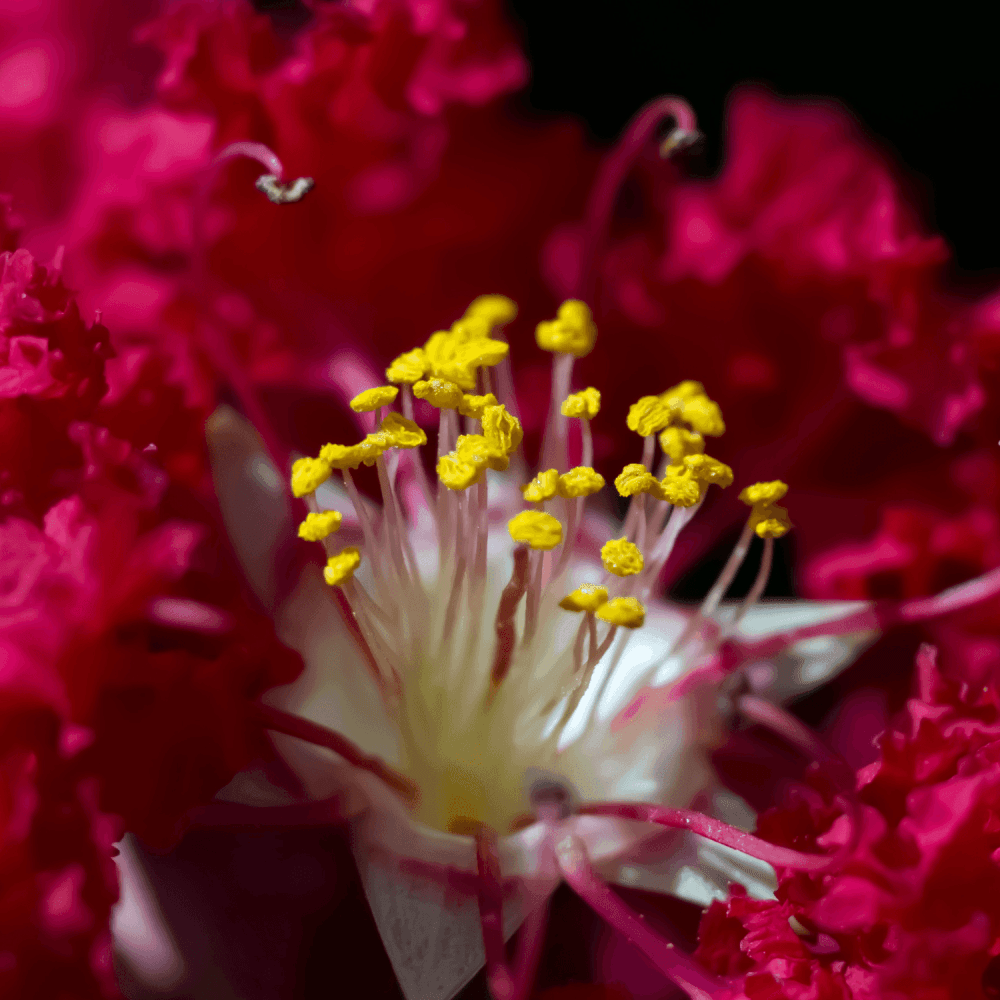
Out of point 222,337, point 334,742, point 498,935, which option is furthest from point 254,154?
point 498,935

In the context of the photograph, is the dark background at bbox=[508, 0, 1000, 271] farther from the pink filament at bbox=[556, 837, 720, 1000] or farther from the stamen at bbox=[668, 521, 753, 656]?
the pink filament at bbox=[556, 837, 720, 1000]

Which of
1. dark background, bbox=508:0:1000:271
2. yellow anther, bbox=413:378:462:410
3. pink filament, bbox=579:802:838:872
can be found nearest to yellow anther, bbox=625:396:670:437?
yellow anther, bbox=413:378:462:410

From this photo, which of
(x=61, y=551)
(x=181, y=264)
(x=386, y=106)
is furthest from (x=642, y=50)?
(x=61, y=551)

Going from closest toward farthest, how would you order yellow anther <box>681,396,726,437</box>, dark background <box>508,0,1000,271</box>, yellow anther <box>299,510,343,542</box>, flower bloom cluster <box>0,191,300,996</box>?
flower bloom cluster <box>0,191,300,996</box> → yellow anther <box>299,510,343,542</box> → yellow anther <box>681,396,726,437</box> → dark background <box>508,0,1000,271</box>

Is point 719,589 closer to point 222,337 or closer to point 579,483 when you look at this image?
point 579,483

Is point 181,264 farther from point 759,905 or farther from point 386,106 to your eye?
point 759,905

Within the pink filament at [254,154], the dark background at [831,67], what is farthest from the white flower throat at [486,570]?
the dark background at [831,67]

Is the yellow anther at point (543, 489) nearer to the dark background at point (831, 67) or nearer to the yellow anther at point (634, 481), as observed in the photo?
the yellow anther at point (634, 481)

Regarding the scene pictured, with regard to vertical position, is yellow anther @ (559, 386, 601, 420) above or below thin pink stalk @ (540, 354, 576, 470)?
above
